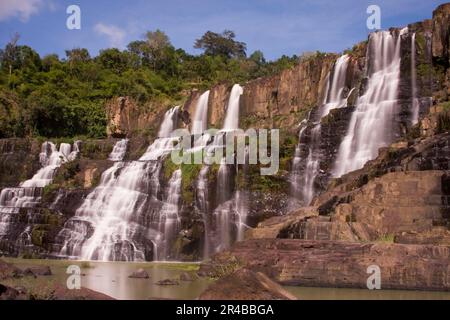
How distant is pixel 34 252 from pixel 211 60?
47912 mm

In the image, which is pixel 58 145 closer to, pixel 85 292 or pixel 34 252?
pixel 34 252

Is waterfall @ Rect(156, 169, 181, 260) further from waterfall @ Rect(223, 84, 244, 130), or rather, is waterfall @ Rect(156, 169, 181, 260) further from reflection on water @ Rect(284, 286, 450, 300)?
waterfall @ Rect(223, 84, 244, 130)

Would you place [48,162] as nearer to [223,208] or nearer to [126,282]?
[223,208]

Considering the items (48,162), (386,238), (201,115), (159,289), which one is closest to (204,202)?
(386,238)

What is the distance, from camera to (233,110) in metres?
49.1

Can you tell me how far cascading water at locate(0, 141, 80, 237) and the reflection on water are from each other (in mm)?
22118

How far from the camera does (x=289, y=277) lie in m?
17.7

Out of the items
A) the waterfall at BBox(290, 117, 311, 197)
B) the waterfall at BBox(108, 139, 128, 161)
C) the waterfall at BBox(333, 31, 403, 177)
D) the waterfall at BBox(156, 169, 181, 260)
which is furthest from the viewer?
the waterfall at BBox(108, 139, 128, 161)

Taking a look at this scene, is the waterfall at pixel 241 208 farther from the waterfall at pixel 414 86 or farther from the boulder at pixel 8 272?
the boulder at pixel 8 272

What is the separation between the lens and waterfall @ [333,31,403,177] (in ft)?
105

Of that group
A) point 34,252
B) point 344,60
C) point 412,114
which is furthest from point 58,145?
point 412,114

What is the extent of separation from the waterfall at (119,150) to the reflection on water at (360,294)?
1169 inches

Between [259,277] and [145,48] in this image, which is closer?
[259,277]

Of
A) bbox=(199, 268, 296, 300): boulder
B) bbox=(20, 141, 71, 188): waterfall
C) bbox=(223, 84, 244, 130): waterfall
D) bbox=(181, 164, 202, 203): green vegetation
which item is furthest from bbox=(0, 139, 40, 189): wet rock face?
bbox=(199, 268, 296, 300): boulder
